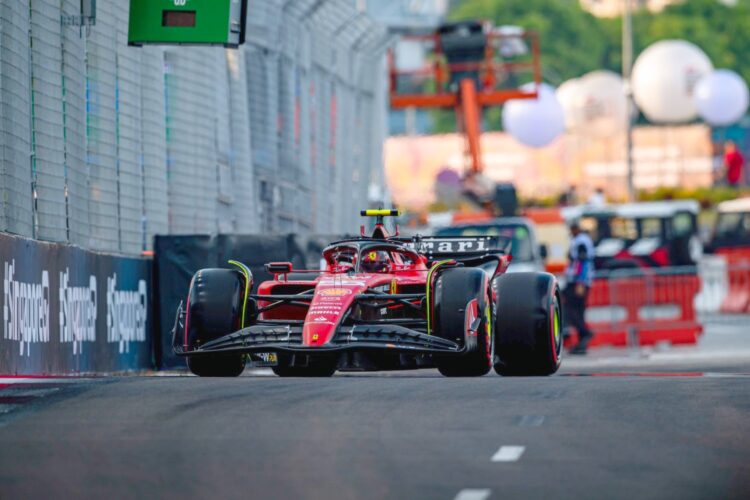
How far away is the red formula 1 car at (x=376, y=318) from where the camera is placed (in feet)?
39.5

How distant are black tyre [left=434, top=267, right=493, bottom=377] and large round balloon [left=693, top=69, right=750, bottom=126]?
112 ft

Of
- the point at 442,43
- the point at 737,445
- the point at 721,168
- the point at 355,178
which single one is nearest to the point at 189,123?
the point at 737,445

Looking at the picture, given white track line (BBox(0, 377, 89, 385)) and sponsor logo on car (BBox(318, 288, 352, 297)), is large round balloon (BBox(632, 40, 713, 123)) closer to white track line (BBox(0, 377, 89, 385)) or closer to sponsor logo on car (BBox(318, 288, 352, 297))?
sponsor logo on car (BBox(318, 288, 352, 297))

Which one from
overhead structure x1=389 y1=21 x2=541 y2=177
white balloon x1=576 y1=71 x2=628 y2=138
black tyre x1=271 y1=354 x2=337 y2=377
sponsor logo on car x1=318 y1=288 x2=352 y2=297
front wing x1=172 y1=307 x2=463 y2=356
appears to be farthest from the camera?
white balloon x1=576 y1=71 x2=628 y2=138

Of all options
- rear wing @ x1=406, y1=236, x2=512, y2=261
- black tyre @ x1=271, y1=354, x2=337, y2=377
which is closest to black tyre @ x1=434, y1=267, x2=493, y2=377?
black tyre @ x1=271, y1=354, x2=337, y2=377

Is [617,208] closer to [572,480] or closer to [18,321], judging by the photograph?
[18,321]

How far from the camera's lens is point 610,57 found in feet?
305

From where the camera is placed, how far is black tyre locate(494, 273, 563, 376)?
12992 millimetres

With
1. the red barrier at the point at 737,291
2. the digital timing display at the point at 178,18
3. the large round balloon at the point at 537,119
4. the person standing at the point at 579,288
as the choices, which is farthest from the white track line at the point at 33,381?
the large round balloon at the point at 537,119

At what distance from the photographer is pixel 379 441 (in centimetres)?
805

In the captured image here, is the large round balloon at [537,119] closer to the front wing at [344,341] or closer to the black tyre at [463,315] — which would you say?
the black tyre at [463,315]

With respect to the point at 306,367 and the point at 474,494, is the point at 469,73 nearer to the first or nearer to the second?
the point at 306,367

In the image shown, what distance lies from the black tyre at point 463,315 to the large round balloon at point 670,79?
35579 millimetres

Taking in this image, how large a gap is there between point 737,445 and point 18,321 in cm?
590
